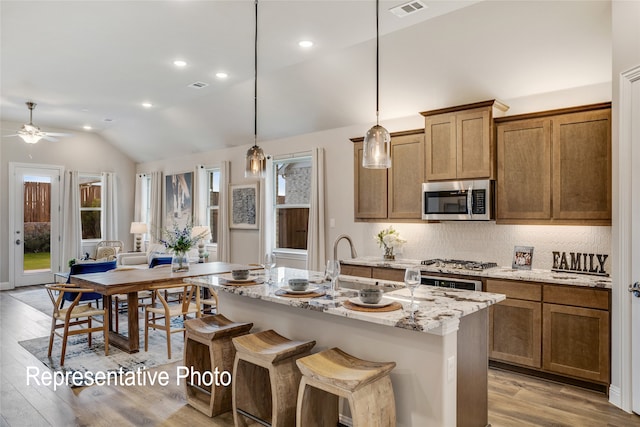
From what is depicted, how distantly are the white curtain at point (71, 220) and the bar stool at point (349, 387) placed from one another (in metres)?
8.35

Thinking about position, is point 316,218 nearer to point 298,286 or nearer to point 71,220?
point 298,286

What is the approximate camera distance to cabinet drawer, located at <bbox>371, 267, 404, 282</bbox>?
4.50 meters

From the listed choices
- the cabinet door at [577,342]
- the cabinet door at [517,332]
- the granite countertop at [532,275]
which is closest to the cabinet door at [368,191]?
the granite countertop at [532,275]

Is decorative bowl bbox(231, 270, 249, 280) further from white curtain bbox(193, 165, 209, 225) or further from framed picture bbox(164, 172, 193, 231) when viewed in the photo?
framed picture bbox(164, 172, 193, 231)

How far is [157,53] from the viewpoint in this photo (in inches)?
180

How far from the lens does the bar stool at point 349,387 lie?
2.06 metres

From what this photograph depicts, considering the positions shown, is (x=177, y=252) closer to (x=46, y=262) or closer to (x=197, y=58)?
(x=197, y=58)

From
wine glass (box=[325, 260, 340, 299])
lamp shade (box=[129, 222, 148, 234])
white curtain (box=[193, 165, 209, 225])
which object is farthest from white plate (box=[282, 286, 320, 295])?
lamp shade (box=[129, 222, 148, 234])

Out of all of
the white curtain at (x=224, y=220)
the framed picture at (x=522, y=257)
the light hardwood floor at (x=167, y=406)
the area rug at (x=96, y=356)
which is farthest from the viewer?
the white curtain at (x=224, y=220)

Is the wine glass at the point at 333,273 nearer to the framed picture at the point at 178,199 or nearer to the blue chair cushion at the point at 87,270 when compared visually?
the blue chair cushion at the point at 87,270

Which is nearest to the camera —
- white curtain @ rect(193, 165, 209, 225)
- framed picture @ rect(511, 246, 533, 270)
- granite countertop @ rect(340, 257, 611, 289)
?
granite countertop @ rect(340, 257, 611, 289)

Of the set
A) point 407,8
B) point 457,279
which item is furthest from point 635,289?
point 407,8

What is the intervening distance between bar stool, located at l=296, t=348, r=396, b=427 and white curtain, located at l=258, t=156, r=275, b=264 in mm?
4623

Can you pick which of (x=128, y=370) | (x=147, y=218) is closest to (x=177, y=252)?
(x=128, y=370)
